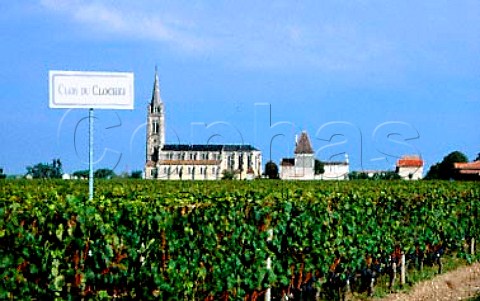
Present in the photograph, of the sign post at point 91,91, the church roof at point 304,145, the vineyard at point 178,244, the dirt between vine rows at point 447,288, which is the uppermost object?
the church roof at point 304,145

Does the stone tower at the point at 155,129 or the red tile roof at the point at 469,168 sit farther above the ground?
the stone tower at the point at 155,129

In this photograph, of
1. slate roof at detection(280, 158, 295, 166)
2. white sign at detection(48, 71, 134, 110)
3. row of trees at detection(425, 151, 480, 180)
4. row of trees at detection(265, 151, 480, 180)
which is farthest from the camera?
slate roof at detection(280, 158, 295, 166)

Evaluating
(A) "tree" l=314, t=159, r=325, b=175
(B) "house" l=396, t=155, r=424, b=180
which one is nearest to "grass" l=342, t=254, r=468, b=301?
(B) "house" l=396, t=155, r=424, b=180

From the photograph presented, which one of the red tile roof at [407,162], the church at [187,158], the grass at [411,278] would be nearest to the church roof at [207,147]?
the church at [187,158]

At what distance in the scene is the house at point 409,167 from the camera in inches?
3760

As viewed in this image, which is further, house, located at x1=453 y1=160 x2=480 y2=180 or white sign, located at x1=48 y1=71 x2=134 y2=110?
house, located at x1=453 y1=160 x2=480 y2=180

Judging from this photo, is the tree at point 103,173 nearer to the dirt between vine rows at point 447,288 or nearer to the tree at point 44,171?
the tree at point 44,171

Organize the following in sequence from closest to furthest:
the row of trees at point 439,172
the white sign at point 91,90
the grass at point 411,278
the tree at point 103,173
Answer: the white sign at point 91,90 → the grass at point 411,278 → the tree at point 103,173 → the row of trees at point 439,172

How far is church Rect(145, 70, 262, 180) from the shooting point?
118 meters

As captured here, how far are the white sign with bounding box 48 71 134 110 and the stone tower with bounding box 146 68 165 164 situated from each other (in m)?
110

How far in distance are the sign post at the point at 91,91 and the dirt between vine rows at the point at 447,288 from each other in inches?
243

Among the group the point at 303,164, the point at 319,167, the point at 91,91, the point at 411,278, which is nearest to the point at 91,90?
the point at 91,91

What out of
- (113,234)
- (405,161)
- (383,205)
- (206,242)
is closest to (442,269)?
(383,205)

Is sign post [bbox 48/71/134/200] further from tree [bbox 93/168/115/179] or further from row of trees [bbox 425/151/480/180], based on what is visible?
row of trees [bbox 425/151/480/180]
